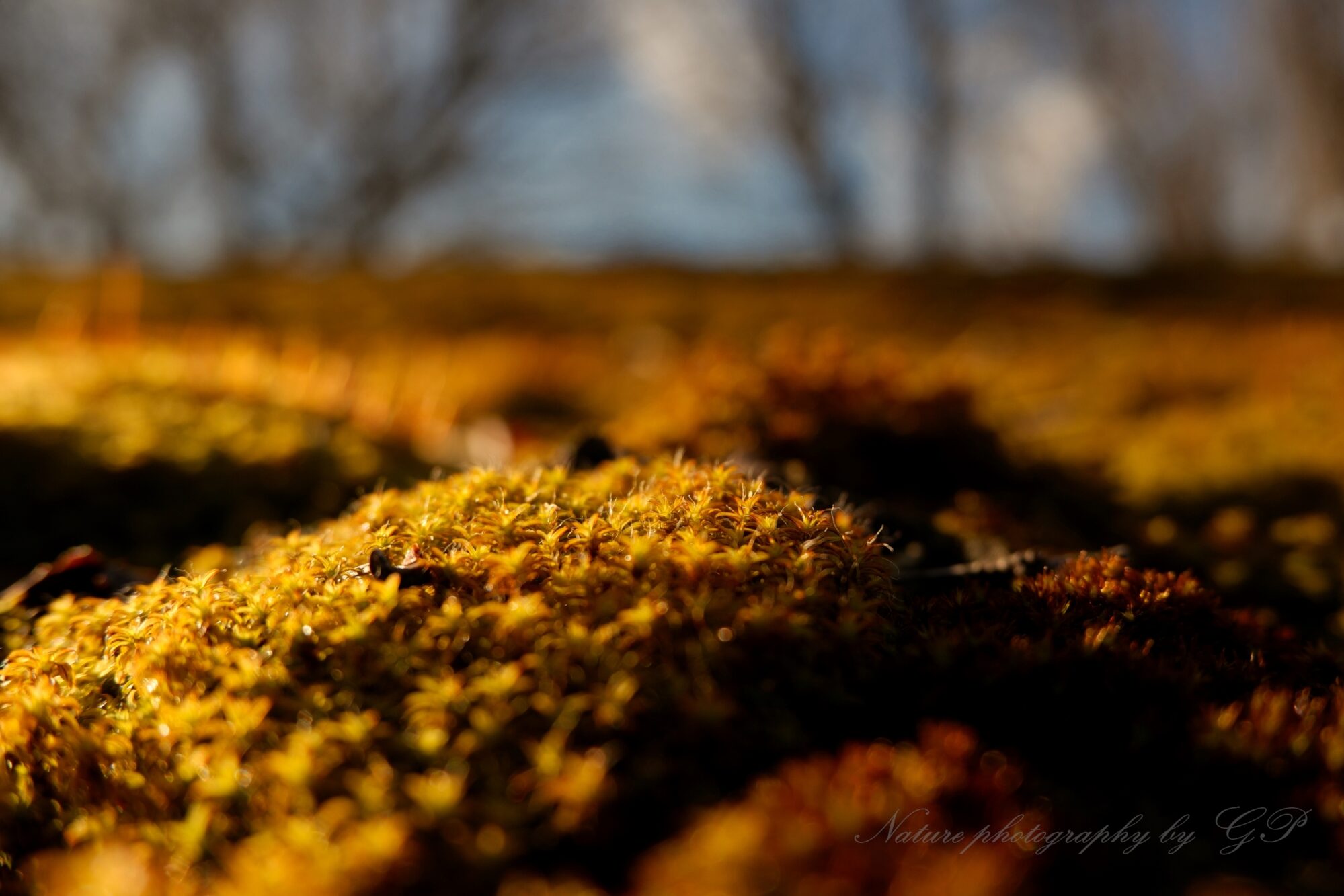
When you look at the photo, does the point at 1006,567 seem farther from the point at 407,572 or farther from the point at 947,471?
the point at 947,471

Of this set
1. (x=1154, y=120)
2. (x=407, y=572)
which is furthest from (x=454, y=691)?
(x=1154, y=120)

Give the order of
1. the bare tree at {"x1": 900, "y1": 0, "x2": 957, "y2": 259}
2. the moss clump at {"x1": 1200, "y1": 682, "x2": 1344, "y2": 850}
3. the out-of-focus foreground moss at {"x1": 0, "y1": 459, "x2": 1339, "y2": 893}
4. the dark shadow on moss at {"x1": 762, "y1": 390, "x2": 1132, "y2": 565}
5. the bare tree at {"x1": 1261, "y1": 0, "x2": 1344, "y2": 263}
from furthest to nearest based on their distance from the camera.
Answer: the bare tree at {"x1": 900, "y1": 0, "x2": 957, "y2": 259} → the bare tree at {"x1": 1261, "y1": 0, "x2": 1344, "y2": 263} → the dark shadow on moss at {"x1": 762, "y1": 390, "x2": 1132, "y2": 565} → the moss clump at {"x1": 1200, "y1": 682, "x2": 1344, "y2": 850} → the out-of-focus foreground moss at {"x1": 0, "y1": 459, "x2": 1339, "y2": 893}

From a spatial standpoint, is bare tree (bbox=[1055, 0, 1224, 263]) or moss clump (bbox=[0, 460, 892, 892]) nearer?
moss clump (bbox=[0, 460, 892, 892])

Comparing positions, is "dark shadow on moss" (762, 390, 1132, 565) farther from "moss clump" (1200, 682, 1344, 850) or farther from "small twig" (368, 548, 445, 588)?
"small twig" (368, 548, 445, 588)

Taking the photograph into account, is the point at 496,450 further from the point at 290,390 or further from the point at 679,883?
the point at 679,883

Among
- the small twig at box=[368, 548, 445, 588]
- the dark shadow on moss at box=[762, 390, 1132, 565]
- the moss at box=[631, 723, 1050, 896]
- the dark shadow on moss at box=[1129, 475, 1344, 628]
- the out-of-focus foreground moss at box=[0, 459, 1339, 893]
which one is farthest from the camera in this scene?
the dark shadow on moss at box=[762, 390, 1132, 565]

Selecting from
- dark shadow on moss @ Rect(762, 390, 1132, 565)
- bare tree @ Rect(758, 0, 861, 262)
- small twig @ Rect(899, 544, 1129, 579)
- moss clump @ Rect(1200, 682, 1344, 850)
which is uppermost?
bare tree @ Rect(758, 0, 861, 262)

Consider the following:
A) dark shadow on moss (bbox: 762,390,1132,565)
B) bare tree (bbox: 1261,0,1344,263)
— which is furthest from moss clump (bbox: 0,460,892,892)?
bare tree (bbox: 1261,0,1344,263)

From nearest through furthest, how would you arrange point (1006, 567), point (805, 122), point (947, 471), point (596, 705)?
point (596, 705)
point (1006, 567)
point (947, 471)
point (805, 122)
